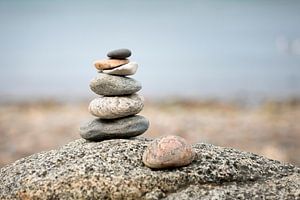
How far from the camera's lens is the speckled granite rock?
19.9 feet

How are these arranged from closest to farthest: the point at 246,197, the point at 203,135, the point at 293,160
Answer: the point at 246,197 < the point at 293,160 < the point at 203,135

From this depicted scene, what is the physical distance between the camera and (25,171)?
659cm

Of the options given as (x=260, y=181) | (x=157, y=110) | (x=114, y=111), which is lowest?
(x=157, y=110)

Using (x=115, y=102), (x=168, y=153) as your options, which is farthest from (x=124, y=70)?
(x=168, y=153)

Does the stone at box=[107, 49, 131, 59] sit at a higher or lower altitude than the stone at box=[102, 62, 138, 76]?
higher

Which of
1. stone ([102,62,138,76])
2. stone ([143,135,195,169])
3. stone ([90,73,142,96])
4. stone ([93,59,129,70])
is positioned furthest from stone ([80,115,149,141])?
stone ([143,135,195,169])

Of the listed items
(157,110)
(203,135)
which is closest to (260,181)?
(203,135)

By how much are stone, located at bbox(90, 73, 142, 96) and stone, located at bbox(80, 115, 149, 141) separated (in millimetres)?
335

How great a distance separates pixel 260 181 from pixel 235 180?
0.29m

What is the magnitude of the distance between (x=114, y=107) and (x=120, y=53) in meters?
0.67

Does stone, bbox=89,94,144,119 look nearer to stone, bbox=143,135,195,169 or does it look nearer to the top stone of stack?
the top stone of stack

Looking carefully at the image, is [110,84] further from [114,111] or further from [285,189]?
[285,189]

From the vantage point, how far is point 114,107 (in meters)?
6.91

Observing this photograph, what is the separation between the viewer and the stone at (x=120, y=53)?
7.04 meters
